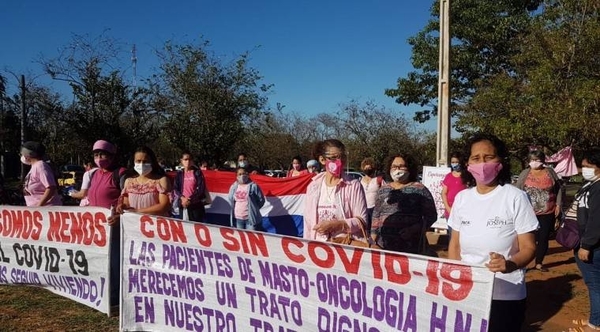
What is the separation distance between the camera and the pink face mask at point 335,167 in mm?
3838

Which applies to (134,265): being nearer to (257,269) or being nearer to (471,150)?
(257,269)

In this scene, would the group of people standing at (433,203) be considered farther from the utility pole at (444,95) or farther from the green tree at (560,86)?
the green tree at (560,86)

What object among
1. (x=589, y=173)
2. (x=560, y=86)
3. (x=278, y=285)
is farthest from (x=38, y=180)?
(x=560, y=86)

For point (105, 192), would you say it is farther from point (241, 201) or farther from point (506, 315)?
point (506, 315)

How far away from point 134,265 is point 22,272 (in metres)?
2.03

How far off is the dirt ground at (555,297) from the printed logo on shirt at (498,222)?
2771 millimetres

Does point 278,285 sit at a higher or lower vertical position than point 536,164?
lower

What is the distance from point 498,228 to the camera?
2664 millimetres

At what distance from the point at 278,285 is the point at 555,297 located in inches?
162

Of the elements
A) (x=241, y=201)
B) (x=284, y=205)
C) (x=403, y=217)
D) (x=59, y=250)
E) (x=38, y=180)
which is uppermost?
(x=38, y=180)

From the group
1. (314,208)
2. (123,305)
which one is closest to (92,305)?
(123,305)

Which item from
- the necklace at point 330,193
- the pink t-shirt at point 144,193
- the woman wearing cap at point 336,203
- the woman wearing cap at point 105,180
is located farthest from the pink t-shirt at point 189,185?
the necklace at point 330,193

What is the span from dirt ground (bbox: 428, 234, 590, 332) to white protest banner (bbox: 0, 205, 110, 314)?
4256 mm

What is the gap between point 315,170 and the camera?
33.1ft
